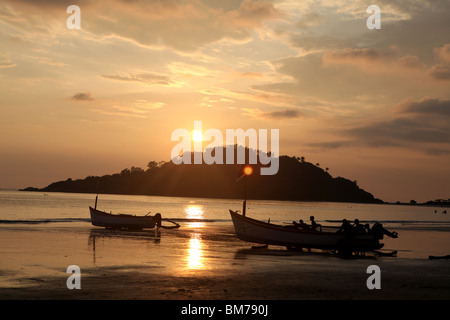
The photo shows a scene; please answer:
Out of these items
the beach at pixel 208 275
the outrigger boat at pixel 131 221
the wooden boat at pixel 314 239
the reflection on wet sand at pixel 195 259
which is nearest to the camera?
the beach at pixel 208 275

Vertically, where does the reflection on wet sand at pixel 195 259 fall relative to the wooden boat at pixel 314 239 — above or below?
below

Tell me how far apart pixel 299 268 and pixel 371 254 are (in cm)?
1120

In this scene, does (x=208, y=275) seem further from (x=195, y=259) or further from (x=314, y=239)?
(x=314, y=239)

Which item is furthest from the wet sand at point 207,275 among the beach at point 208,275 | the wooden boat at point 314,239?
the wooden boat at point 314,239

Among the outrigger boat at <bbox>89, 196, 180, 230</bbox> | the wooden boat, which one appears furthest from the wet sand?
the outrigger boat at <bbox>89, 196, 180, 230</bbox>

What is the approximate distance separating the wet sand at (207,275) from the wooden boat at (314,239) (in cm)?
118

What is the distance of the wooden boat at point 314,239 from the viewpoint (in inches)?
1228

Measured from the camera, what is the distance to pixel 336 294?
637 inches

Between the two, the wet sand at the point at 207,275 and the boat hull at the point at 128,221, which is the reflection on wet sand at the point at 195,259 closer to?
the wet sand at the point at 207,275

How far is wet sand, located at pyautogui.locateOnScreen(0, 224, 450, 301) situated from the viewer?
618 inches
